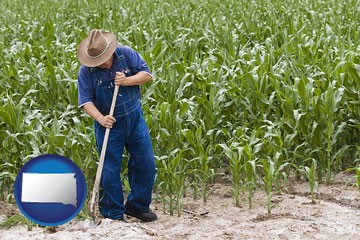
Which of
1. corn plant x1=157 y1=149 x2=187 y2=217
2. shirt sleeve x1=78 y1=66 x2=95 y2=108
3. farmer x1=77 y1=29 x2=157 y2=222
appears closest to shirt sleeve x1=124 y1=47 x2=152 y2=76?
farmer x1=77 y1=29 x2=157 y2=222

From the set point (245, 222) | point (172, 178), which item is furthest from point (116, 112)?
point (245, 222)

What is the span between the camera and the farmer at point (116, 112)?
5031 millimetres

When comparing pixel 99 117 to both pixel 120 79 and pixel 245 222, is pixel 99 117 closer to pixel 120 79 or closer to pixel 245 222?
pixel 120 79

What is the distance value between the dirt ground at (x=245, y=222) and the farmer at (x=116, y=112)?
181 millimetres

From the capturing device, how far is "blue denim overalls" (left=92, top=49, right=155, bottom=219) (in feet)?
16.8

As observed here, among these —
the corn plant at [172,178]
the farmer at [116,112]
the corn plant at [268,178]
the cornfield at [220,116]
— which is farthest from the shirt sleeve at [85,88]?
the corn plant at [268,178]

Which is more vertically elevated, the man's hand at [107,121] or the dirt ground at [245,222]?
the man's hand at [107,121]

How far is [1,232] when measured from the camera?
5266mm

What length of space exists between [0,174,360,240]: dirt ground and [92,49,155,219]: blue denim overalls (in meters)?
0.18

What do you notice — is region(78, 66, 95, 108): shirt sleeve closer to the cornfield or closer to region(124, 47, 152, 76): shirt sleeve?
region(124, 47, 152, 76): shirt sleeve

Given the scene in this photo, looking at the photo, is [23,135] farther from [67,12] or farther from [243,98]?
[67,12]

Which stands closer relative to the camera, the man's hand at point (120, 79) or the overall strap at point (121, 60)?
the man's hand at point (120, 79)

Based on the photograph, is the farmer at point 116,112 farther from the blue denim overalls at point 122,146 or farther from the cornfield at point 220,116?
the cornfield at point 220,116

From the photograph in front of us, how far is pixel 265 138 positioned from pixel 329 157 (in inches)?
20.0
